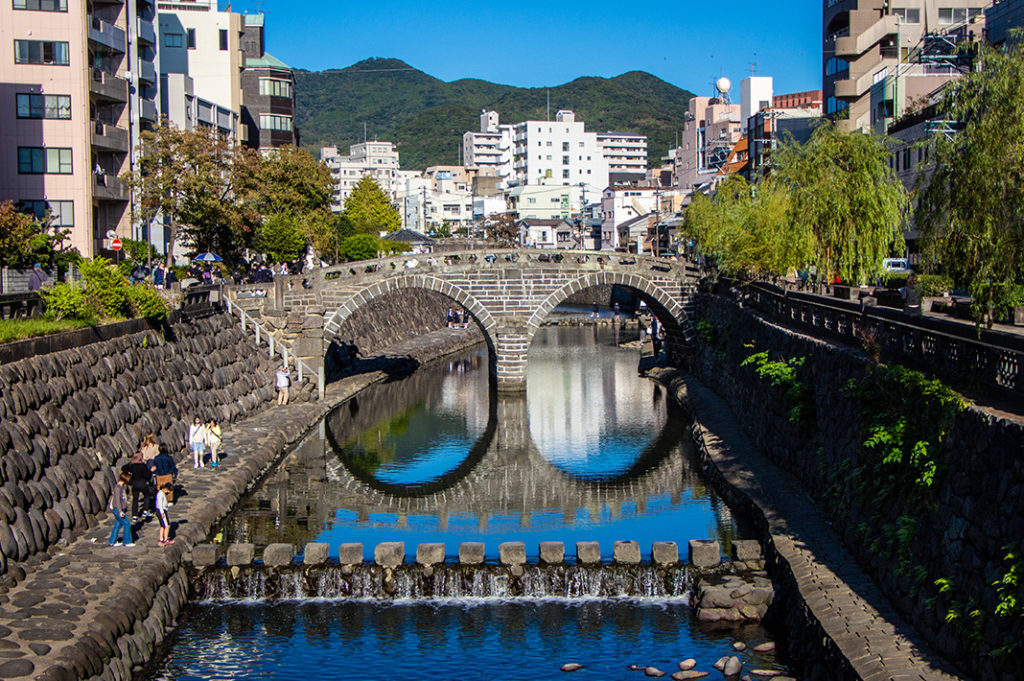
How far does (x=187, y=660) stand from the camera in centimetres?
1845

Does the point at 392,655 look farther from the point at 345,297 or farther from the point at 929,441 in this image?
the point at 345,297

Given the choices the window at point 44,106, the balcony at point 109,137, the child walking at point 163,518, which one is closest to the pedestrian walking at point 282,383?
the balcony at point 109,137

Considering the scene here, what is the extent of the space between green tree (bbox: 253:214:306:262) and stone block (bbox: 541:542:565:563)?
35536 millimetres

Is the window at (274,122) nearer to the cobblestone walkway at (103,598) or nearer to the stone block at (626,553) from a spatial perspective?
the cobblestone walkway at (103,598)

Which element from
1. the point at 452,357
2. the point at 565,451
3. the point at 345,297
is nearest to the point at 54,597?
the point at 565,451

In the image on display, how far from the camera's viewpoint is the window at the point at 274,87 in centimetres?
8638

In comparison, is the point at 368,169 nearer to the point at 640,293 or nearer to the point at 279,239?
the point at 279,239

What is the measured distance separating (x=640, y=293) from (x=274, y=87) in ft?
157

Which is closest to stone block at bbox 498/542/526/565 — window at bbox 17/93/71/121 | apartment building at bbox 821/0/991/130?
window at bbox 17/93/71/121

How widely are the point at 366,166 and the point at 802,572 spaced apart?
5889 inches

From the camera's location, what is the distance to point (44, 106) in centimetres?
4538

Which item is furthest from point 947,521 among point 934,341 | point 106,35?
point 106,35

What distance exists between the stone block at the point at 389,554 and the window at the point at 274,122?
230 ft

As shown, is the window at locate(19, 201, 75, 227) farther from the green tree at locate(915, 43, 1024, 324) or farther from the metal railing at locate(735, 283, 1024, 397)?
the green tree at locate(915, 43, 1024, 324)
